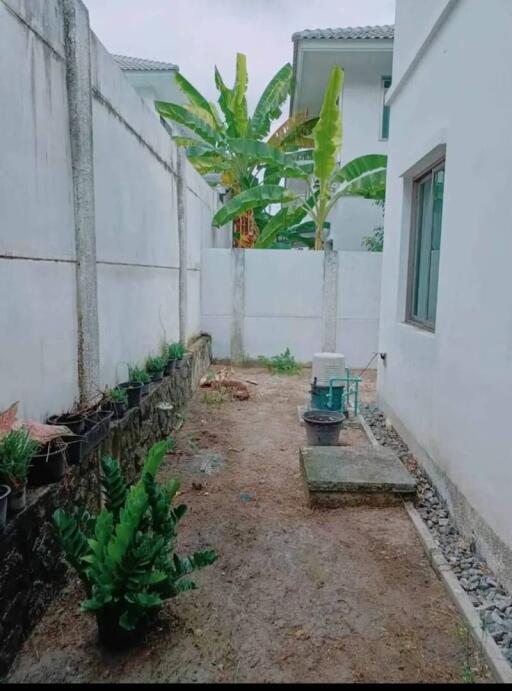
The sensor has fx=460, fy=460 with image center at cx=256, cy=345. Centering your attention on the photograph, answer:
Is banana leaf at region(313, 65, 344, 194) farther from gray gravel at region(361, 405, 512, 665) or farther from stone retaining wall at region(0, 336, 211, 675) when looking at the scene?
stone retaining wall at region(0, 336, 211, 675)

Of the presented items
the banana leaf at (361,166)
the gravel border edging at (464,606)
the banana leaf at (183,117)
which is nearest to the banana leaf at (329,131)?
the banana leaf at (361,166)

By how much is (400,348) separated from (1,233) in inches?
144

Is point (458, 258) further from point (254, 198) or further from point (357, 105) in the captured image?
point (357, 105)

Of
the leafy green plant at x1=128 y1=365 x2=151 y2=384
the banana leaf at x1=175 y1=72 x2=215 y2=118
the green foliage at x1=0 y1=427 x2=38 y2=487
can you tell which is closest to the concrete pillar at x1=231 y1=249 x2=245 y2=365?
the banana leaf at x1=175 y1=72 x2=215 y2=118

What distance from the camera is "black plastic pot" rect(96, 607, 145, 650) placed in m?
1.93

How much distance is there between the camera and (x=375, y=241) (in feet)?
30.2

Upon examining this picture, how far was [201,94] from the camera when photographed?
938 cm

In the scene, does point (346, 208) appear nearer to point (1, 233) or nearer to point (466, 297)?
point (466, 297)

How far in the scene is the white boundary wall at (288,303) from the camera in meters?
8.41

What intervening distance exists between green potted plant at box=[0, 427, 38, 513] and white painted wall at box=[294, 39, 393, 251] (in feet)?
28.9

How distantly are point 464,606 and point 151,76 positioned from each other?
515 inches

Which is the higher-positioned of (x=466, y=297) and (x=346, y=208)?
(x=346, y=208)

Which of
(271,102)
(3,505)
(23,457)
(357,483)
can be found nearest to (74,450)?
(23,457)

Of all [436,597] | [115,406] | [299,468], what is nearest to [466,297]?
[436,597]
